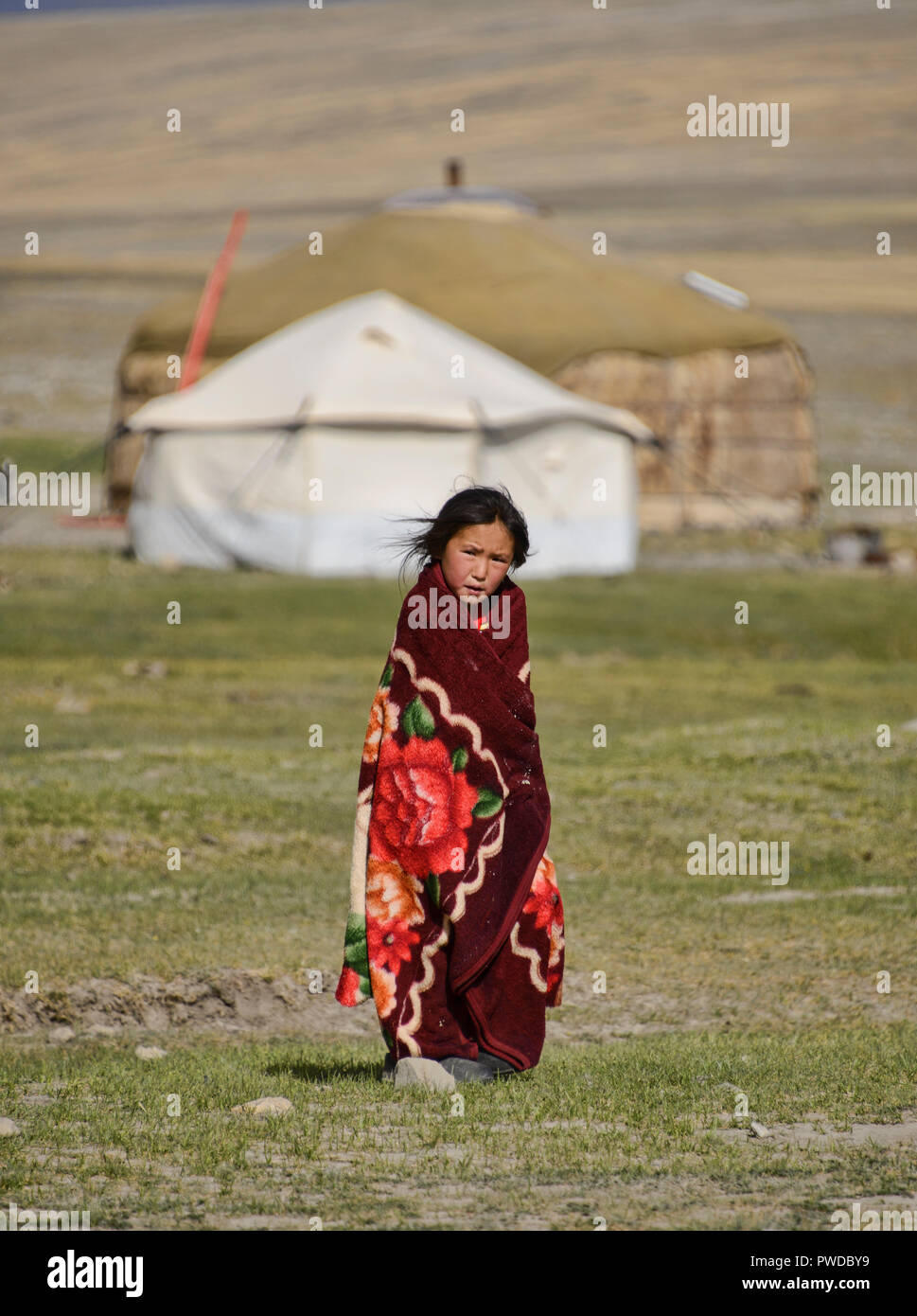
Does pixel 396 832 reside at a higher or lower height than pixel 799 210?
lower

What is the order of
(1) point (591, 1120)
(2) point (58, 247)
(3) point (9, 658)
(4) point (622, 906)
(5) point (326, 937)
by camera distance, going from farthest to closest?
(2) point (58, 247) < (3) point (9, 658) < (4) point (622, 906) < (5) point (326, 937) < (1) point (591, 1120)

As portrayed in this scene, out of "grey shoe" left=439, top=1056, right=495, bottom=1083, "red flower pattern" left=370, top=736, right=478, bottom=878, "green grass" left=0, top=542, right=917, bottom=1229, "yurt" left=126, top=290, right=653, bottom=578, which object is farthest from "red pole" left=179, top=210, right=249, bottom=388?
"grey shoe" left=439, top=1056, right=495, bottom=1083

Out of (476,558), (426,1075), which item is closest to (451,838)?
(426,1075)

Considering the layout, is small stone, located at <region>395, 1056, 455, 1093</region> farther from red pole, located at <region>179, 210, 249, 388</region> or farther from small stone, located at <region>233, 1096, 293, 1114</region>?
red pole, located at <region>179, 210, 249, 388</region>

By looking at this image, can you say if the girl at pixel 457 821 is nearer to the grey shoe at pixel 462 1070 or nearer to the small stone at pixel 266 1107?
the grey shoe at pixel 462 1070

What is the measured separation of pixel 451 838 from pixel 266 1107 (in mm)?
863

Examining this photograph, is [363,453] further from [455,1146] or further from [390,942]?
[455,1146]

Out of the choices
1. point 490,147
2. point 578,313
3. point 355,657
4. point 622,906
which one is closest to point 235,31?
point 490,147

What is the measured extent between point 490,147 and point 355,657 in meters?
98.5

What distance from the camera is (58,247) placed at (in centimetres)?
9331

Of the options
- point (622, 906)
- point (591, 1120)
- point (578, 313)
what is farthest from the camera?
point (578, 313)

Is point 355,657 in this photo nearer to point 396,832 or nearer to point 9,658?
point 9,658

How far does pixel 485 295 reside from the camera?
31.1 meters

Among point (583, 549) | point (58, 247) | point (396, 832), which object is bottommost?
point (396, 832)
